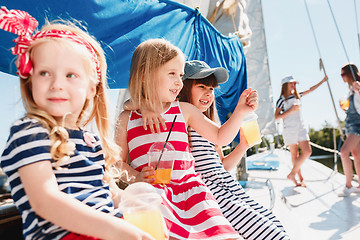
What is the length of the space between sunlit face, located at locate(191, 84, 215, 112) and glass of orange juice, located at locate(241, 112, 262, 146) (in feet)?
0.79

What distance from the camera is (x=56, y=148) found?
76 cm

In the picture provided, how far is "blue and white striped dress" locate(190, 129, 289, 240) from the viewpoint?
4.31 ft

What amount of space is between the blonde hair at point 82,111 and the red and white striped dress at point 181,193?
0.25 metres

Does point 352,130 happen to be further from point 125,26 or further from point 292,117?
point 125,26

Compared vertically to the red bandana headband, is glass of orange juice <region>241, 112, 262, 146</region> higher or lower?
lower

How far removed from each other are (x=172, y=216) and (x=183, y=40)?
112cm

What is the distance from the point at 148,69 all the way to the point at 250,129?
73 centimetres

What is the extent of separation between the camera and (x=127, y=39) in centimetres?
143

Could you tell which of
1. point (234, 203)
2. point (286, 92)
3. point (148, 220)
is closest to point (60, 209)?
point (148, 220)

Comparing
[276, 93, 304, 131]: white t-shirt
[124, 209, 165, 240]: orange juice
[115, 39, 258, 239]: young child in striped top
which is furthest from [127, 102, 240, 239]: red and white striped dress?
[276, 93, 304, 131]: white t-shirt

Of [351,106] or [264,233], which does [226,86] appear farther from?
[351,106]

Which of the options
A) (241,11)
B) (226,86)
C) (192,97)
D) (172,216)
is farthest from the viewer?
(241,11)

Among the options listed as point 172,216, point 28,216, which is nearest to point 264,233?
point 172,216

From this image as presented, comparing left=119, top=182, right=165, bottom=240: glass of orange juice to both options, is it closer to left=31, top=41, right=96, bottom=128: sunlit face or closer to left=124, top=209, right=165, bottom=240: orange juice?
left=124, top=209, right=165, bottom=240: orange juice
